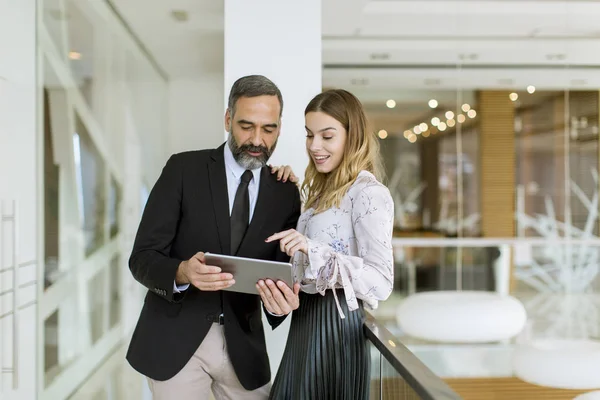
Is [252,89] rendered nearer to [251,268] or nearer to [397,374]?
[251,268]

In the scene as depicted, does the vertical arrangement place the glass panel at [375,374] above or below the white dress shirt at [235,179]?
below

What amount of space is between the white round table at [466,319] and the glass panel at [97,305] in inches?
95.9

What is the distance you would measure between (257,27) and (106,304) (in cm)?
202

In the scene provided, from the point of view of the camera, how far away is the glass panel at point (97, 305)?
13.0 feet

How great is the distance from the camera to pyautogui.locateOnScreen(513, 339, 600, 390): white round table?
14.7 feet

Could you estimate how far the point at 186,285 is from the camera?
6.68 feet

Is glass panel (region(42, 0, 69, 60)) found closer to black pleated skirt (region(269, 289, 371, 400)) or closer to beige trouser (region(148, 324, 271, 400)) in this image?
beige trouser (region(148, 324, 271, 400))

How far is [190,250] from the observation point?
2094 mm

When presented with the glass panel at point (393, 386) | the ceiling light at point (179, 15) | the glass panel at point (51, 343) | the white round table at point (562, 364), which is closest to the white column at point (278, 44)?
the ceiling light at point (179, 15)

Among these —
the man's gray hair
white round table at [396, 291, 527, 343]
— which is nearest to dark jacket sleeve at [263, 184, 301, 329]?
the man's gray hair

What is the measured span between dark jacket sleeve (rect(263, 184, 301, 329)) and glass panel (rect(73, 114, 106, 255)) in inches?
81.8

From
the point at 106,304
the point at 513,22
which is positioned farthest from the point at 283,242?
the point at 513,22

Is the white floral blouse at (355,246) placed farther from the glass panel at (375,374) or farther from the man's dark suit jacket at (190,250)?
the man's dark suit jacket at (190,250)

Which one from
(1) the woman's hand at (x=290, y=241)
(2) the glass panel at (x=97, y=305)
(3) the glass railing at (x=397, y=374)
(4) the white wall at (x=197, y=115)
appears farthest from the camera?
(2) the glass panel at (x=97, y=305)
